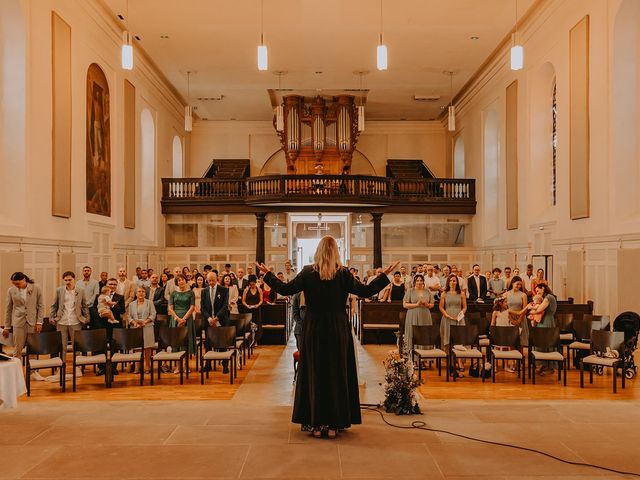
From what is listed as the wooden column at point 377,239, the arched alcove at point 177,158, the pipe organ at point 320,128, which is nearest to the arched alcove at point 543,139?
the wooden column at point 377,239

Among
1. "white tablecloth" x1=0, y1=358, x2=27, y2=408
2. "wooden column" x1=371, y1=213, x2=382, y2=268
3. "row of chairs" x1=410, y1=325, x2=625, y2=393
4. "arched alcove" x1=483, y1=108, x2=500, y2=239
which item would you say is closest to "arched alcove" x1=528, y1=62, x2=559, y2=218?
"arched alcove" x1=483, y1=108, x2=500, y2=239

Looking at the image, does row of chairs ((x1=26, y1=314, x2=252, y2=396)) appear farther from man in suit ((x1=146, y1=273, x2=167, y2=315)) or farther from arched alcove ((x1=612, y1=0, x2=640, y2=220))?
arched alcove ((x1=612, y1=0, x2=640, y2=220))

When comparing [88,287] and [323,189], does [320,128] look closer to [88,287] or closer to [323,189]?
[323,189]

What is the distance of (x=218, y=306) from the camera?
1070 cm

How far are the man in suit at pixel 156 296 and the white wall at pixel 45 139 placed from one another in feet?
7.11

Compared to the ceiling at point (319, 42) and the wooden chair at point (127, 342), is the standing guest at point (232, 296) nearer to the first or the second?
the wooden chair at point (127, 342)

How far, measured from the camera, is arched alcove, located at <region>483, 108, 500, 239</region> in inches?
844

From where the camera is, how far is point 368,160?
93.4ft

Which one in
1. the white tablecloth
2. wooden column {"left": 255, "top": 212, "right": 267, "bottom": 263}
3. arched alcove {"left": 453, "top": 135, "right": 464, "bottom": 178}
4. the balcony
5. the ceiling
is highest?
the ceiling

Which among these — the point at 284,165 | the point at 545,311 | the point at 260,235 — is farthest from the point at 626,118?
the point at 284,165

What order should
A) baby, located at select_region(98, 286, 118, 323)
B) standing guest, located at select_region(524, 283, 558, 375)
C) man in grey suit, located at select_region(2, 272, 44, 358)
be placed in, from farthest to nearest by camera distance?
baby, located at select_region(98, 286, 118, 323)
standing guest, located at select_region(524, 283, 558, 375)
man in grey suit, located at select_region(2, 272, 44, 358)

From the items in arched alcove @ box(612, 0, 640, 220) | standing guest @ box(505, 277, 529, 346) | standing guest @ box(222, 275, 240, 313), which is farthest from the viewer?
arched alcove @ box(612, 0, 640, 220)

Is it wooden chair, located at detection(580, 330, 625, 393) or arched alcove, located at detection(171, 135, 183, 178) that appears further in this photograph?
arched alcove, located at detection(171, 135, 183, 178)

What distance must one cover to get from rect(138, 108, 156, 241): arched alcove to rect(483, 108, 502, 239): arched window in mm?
11601
